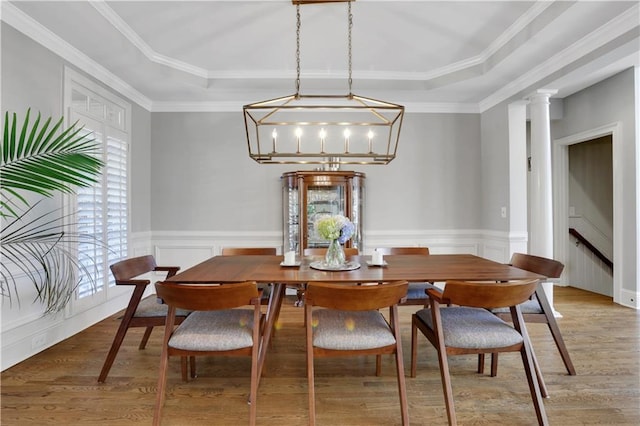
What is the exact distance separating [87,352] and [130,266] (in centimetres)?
89

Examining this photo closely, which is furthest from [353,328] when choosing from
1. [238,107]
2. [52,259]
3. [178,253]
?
[238,107]

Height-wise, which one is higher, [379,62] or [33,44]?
[379,62]

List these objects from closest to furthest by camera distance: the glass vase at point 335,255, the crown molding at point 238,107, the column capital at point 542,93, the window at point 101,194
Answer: the glass vase at point 335,255 → the window at point 101,194 → the column capital at point 542,93 → the crown molding at point 238,107

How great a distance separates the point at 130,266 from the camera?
7.83ft

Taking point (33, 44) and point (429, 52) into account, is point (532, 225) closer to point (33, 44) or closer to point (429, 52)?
point (429, 52)

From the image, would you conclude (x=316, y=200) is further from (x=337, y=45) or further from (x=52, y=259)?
(x=52, y=259)

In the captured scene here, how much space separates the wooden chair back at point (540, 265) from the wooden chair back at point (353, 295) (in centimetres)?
120

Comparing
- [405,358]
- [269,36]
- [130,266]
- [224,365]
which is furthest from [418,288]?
[269,36]

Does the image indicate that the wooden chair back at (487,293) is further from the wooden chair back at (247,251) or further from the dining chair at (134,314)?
the wooden chair back at (247,251)

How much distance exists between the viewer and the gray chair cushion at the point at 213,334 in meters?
1.74

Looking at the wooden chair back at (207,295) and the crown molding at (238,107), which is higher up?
the crown molding at (238,107)

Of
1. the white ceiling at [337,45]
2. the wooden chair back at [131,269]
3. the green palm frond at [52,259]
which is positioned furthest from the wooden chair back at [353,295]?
the white ceiling at [337,45]

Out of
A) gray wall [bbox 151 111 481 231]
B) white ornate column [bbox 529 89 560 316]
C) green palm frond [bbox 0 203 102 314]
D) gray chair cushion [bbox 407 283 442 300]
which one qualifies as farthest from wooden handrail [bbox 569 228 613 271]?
green palm frond [bbox 0 203 102 314]

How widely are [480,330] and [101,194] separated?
3.47 m
